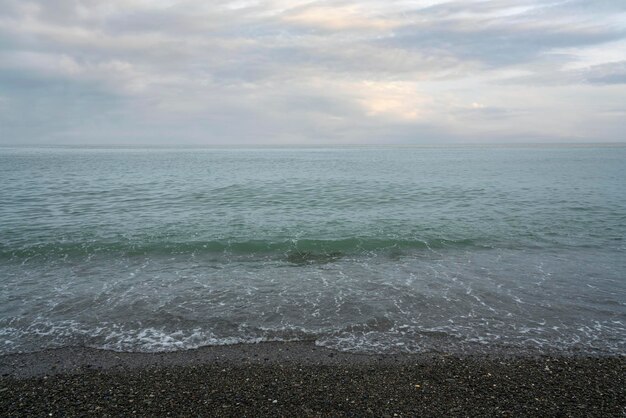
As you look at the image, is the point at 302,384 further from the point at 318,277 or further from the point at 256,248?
the point at 256,248

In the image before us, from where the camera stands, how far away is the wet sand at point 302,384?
7.05 meters

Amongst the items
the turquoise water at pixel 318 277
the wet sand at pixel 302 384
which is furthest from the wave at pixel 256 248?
the wet sand at pixel 302 384

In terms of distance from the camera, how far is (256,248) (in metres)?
18.8

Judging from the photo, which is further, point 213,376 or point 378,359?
point 378,359

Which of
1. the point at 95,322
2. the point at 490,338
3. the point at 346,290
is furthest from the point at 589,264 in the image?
the point at 95,322

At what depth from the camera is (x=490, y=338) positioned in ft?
32.7

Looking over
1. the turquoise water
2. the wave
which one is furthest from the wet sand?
the wave

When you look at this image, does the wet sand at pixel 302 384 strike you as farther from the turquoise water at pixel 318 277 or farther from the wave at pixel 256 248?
the wave at pixel 256 248

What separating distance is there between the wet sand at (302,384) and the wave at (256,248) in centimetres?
839

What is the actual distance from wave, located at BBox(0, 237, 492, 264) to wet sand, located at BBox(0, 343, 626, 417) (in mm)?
8390

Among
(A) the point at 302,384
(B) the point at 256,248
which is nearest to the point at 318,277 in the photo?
(B) the point at 256,248

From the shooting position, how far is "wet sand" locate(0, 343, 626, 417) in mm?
7051

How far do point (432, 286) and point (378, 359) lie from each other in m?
5.61

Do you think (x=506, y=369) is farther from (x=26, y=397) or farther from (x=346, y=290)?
(x=26, y=397)
